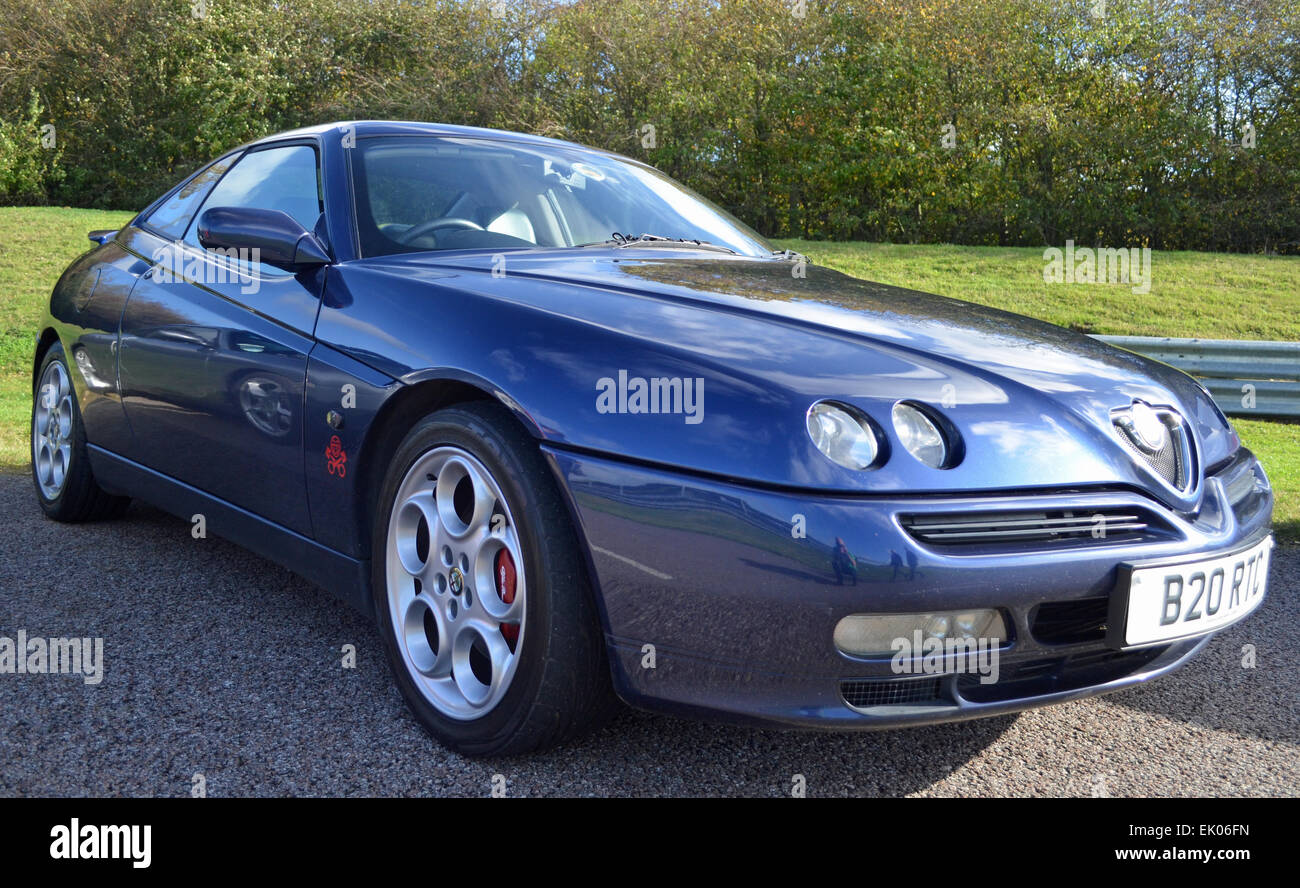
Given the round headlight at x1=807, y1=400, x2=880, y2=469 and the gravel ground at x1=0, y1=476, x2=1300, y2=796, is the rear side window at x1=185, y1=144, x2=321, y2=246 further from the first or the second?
the round headlight at x1=807, y1=400, x2=880, y2=469

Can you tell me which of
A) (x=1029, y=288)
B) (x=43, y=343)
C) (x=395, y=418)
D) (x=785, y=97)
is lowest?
(x=395, y=418)

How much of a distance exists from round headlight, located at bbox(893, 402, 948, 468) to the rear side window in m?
1.74

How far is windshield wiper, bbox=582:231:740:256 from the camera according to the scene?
10.2 feet

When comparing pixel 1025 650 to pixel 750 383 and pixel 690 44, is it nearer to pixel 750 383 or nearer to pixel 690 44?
pixel 750 383

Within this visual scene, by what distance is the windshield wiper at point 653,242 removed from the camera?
3094 millimetres

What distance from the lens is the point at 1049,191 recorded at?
43.9 ft

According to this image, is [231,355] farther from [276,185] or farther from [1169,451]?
[1169,451]

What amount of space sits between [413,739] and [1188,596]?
159 cm

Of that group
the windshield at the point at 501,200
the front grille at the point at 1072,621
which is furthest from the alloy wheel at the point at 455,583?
the front grille at the point at 1072,621

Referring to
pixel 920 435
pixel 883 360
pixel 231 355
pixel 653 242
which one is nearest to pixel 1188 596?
pixel 920 435

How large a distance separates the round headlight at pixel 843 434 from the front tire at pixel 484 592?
1.69ft

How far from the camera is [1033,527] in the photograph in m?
1.88

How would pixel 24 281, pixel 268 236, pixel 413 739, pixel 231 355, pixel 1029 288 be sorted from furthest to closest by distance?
pixel 24 281 → pixel 1029 288 → pixel 231 355 → pixel 268 236 → pixel 413 739

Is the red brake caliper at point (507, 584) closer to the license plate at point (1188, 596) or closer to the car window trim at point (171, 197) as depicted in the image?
the license plate at point (1188, 596)
